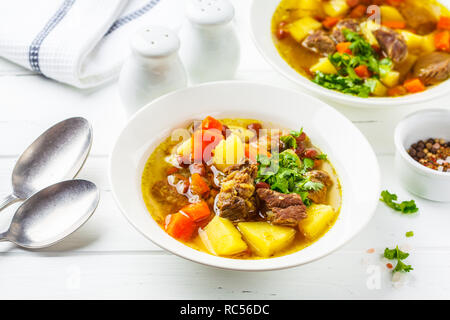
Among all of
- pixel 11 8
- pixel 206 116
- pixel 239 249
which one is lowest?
pixel 239 249

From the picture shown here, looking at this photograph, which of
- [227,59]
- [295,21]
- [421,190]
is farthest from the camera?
[295,21]

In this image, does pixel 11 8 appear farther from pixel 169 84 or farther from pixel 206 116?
pixel 206 116

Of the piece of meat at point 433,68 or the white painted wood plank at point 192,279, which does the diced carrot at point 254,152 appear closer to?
the white painted wood plank at point 192,279

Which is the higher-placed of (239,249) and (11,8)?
(11,8)

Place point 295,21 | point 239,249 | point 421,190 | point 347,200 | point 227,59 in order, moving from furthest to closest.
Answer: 1. point 295,21
2. point 227,59
3. point 421,190
4. point 347,200
5. point 239,249

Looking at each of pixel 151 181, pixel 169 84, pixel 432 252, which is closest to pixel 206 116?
pixel 169 84

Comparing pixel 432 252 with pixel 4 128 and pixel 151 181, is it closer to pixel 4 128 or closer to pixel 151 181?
pixel 151 181

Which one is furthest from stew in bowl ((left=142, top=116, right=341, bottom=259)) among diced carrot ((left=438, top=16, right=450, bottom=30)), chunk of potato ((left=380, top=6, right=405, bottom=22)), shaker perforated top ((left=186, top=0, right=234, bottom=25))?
diced carrot ((left=438, top=16, right=450, bottom=30))

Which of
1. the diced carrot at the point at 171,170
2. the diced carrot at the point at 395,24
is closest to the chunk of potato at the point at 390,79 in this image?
the diced carrot at the point at 395,24

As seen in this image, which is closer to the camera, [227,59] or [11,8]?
[227,59]
